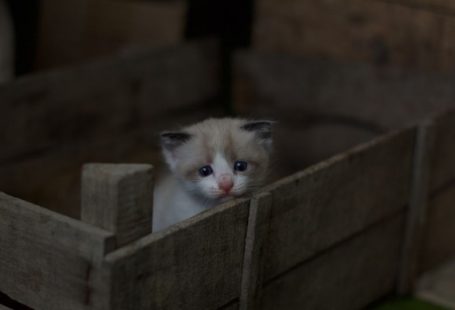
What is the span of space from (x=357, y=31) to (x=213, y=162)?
1.65m

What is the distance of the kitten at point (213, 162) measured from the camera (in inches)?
108

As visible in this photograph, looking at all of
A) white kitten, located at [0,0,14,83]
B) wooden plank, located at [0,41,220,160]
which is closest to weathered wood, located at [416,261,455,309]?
wooden plank, located at [0,41,220,160]

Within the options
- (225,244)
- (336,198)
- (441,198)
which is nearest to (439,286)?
Result: (441,198)

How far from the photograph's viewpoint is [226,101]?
4.53 metres

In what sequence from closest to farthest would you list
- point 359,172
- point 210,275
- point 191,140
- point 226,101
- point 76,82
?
point 210,275 < point 191,140 < point 359,172 < point 76,82 < point 226,101

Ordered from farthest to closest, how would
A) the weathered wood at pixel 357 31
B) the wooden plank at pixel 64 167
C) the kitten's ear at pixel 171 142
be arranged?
the weathered wood at pixel 357 31, the wooden plank at pixel 64 167, the kitten's ear at pixel 171 142

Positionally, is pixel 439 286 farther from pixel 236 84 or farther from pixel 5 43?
pixel 5 43

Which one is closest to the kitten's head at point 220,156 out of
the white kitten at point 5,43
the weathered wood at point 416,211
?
the weathered wood at point 416,211

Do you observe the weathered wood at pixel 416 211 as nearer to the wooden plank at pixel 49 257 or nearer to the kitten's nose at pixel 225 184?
the kitten's nose at pixel 225 184

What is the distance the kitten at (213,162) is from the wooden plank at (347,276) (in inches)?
12.9

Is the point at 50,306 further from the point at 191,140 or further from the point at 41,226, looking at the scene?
the point at 191,140

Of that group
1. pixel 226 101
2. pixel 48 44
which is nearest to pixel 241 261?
pixel 226 101

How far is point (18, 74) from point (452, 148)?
2181mm

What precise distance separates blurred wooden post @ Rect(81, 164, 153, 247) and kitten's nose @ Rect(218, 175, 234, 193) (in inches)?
18.7
